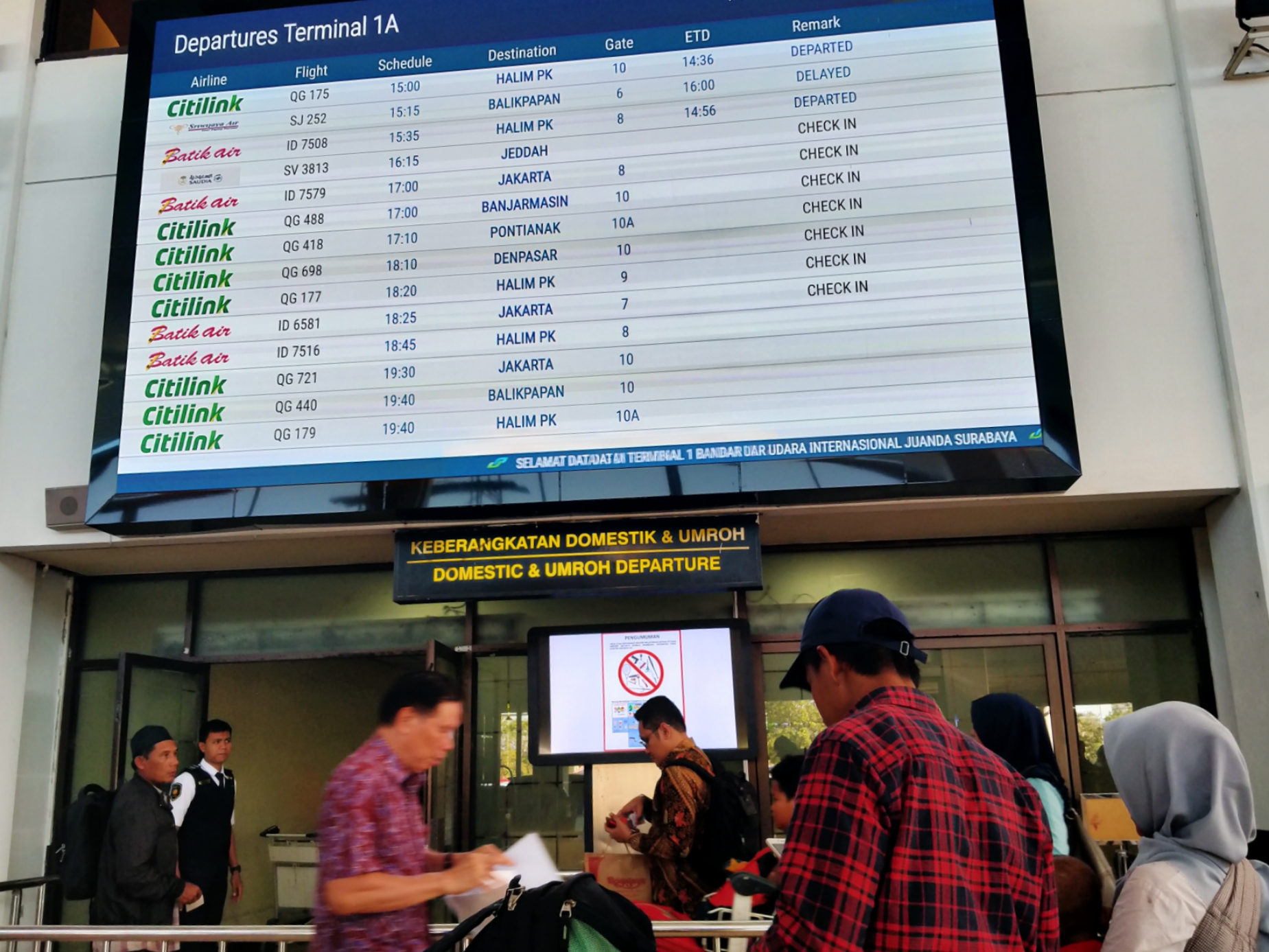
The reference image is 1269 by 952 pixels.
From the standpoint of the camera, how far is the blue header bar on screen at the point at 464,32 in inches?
247

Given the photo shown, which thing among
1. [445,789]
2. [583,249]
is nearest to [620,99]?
[583,249]

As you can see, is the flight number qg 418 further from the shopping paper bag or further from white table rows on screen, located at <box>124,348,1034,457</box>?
the shopping paper bag

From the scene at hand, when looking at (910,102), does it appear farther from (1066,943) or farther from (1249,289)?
(1066,943)

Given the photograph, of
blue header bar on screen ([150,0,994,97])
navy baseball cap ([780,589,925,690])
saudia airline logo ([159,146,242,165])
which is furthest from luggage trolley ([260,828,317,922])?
navy baseball cap ([780,589,925,690])

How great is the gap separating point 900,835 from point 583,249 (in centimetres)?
453

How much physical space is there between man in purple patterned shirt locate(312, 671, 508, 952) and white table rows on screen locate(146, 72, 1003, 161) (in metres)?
4.27

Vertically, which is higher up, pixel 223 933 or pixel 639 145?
pixel 639 145

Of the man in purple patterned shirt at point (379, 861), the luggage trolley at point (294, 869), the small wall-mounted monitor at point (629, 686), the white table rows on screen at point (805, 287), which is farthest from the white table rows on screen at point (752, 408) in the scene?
the luggage trolley at point (294, 869)

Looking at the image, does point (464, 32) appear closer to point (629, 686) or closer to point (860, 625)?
point (629, 686)

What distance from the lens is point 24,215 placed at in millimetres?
7047

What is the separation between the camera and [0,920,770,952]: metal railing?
3320 millimetres

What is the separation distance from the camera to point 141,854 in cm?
577

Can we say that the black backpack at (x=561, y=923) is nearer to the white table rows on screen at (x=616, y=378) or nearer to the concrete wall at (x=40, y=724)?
the white table rows on screen at (x=616, y=378)

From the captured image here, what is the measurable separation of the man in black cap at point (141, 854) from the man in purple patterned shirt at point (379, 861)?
3.66 m
